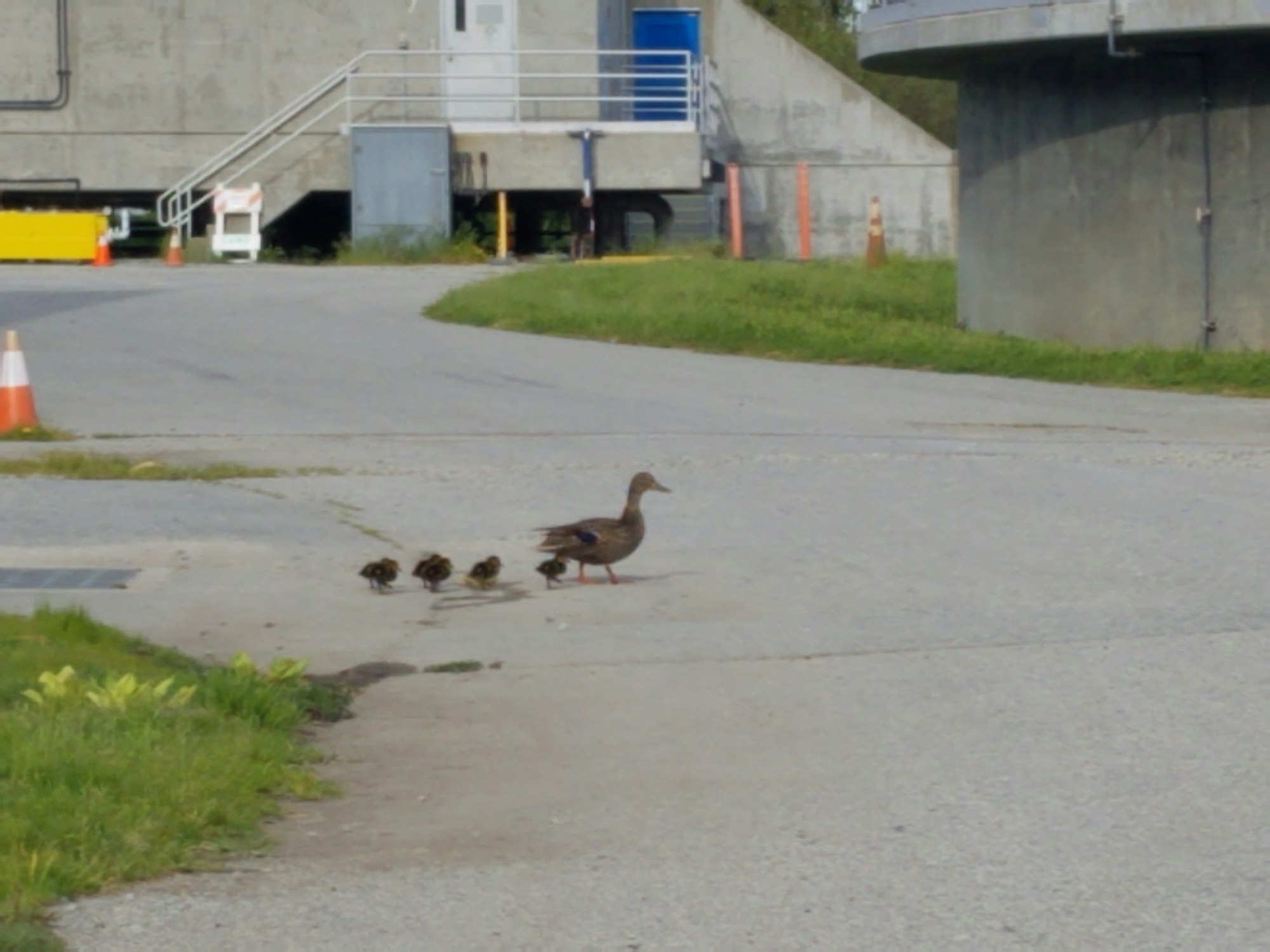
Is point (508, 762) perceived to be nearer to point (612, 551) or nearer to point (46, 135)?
point (612, 551)

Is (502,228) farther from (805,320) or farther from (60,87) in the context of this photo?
(805,320)

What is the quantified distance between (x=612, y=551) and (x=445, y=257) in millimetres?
26300

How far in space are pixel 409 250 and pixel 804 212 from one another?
27.2 ft

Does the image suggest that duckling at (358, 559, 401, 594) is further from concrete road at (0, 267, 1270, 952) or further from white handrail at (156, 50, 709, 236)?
white handrail at (156, 50, 709, 236)

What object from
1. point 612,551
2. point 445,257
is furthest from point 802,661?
point 445,257

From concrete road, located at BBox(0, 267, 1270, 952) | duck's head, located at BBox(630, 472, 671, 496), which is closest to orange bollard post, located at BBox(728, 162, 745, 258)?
concrete road, located at BBox(0, 267, 1270, 952)

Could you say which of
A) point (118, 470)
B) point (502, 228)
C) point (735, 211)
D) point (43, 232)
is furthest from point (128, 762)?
point (735, 211)

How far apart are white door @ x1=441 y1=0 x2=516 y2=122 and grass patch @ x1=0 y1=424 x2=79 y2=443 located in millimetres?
24061

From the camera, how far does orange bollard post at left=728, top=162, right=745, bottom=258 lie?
1489 inches

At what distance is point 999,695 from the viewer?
7902 millimetres

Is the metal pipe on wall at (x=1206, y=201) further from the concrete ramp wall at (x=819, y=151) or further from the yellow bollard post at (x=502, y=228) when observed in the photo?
the concrete ramp wall at (x=819, y=151)

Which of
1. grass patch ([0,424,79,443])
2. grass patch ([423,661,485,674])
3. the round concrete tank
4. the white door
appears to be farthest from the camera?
the white door

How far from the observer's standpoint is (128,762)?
250 inches

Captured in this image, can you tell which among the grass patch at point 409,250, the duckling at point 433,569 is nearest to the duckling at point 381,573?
the duckling at point 433,569
